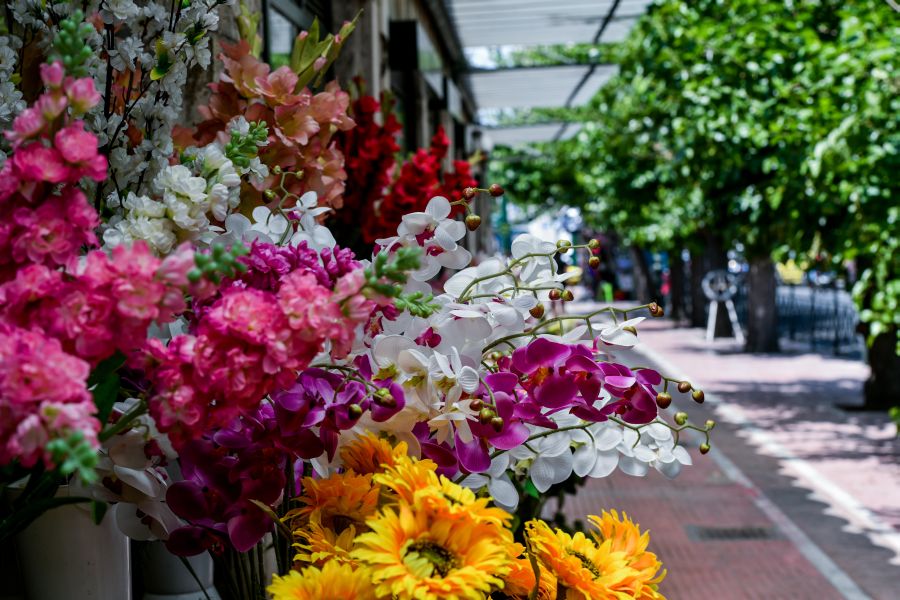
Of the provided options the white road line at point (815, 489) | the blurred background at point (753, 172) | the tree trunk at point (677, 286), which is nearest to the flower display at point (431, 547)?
the blurred background at point (753, 172)

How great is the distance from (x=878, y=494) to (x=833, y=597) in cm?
235

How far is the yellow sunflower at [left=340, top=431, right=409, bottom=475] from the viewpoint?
124cm

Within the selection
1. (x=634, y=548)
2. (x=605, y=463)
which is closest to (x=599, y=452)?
(x=605, y=463)

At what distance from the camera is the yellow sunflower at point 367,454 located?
1238 mm

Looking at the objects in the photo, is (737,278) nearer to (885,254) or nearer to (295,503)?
(885,254)

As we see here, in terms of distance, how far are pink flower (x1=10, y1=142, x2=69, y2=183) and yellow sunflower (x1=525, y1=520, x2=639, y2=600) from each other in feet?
2.08

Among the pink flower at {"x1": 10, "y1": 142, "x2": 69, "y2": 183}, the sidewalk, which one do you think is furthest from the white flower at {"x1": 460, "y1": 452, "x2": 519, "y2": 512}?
the sidewalk

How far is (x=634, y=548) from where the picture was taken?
1311mm

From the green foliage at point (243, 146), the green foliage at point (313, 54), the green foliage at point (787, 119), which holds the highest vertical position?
the green foliage at point (787, 119)

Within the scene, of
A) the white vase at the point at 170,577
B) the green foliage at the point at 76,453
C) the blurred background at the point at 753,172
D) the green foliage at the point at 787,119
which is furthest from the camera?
the green foliage at the point at 787,119

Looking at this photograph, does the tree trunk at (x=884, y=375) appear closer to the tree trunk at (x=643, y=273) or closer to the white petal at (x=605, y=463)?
the white petal at (x=605, y=463)

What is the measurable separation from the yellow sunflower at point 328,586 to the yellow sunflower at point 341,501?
12 centimetres

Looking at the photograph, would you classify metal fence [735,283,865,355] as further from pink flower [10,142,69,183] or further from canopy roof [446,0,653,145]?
pink flower [10,142,69,183]

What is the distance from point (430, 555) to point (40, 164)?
50cm
